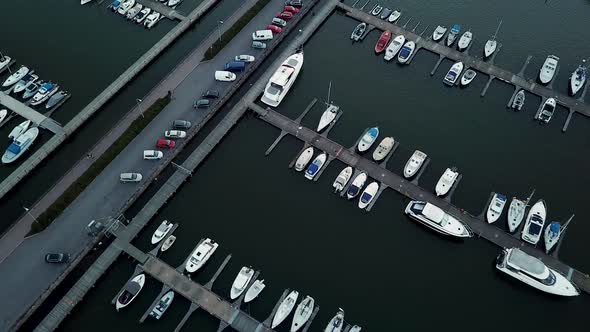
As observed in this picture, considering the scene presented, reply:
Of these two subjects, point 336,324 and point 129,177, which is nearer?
point 336,324

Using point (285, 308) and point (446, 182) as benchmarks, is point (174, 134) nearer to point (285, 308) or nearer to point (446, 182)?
point (285, 308)

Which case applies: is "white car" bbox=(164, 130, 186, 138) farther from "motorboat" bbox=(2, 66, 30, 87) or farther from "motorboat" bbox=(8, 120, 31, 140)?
"motorboat" bbox=(2, 66, 30, 87)

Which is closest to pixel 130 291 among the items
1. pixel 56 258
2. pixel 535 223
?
pixel 56 258

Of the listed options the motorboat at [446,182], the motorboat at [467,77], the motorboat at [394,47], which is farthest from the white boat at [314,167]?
the motorboat at [467,77]

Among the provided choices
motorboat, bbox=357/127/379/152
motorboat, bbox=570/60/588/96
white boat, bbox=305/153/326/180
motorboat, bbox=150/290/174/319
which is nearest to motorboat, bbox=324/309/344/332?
motorboat, bbox=150/290/174/319

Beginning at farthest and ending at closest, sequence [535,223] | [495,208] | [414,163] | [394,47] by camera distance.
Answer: [394,47], [414,163], [495,208], [535,223]

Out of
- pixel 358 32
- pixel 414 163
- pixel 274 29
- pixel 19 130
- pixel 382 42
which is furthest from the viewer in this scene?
pixel 358 32
